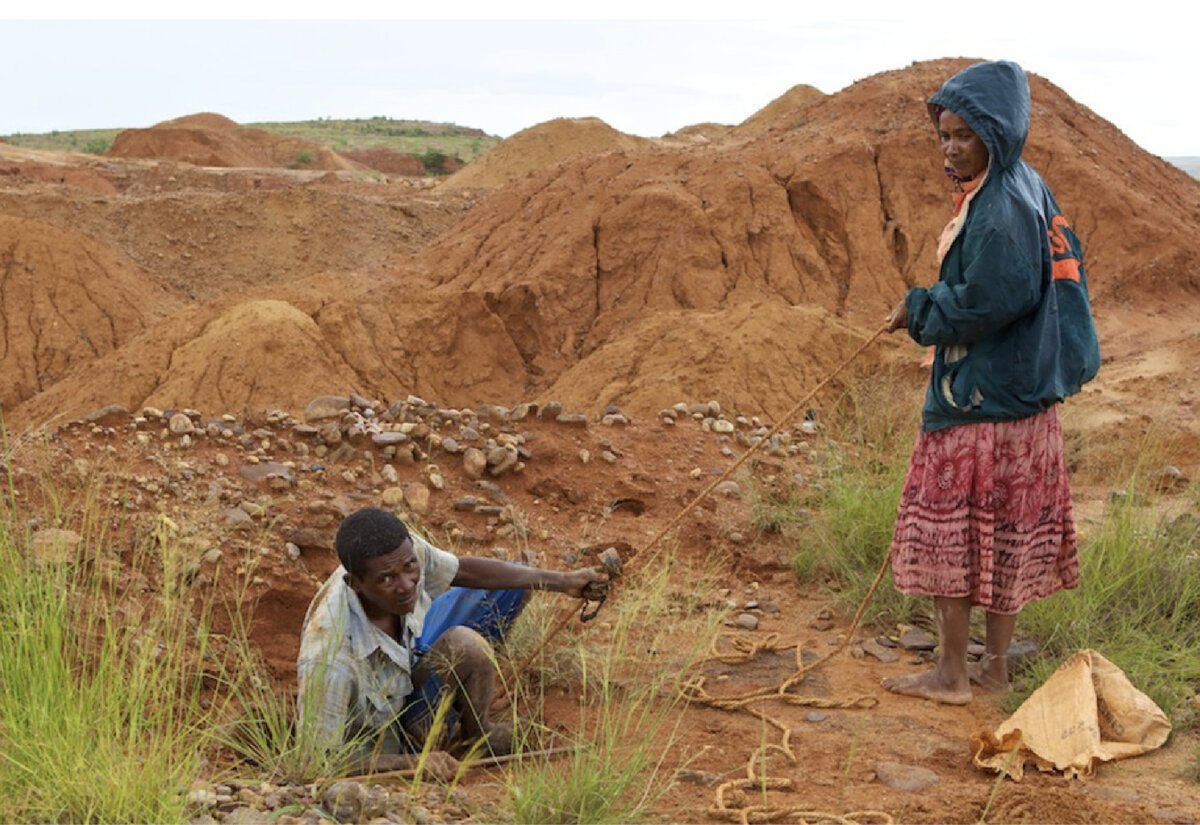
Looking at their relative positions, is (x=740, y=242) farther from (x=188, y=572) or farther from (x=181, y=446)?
(x=188, y=572)

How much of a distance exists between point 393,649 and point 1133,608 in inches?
97.5

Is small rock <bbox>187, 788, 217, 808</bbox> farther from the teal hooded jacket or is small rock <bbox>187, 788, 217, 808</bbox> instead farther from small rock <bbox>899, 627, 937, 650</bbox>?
small rock <bbox>899, 627, 937, 650</bbox>

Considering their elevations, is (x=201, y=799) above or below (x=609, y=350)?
below

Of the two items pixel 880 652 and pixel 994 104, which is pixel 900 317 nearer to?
pixel 994 104

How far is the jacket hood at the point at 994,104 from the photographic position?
11.0ft

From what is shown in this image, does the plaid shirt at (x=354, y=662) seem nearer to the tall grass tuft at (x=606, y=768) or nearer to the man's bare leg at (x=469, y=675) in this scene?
the man's bare leg at (x=469, y=675)

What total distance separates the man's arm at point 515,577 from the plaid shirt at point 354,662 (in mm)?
50

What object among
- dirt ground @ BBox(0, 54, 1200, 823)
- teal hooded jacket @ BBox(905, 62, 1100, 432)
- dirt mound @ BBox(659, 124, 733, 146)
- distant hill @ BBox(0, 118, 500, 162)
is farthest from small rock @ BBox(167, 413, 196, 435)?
distant hill @ BBox(0, 118, 500, 162)

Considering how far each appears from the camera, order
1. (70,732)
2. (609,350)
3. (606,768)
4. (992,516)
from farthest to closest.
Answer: (609,350), (992,516), (606,768), (70,732)

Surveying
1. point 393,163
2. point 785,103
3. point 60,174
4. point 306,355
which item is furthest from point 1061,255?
point 393,163

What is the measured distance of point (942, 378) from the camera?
3623 millimetres

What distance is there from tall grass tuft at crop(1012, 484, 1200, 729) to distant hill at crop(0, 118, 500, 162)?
113ft

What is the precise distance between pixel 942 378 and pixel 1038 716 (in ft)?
3.17

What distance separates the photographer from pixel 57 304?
1197 centimetres
